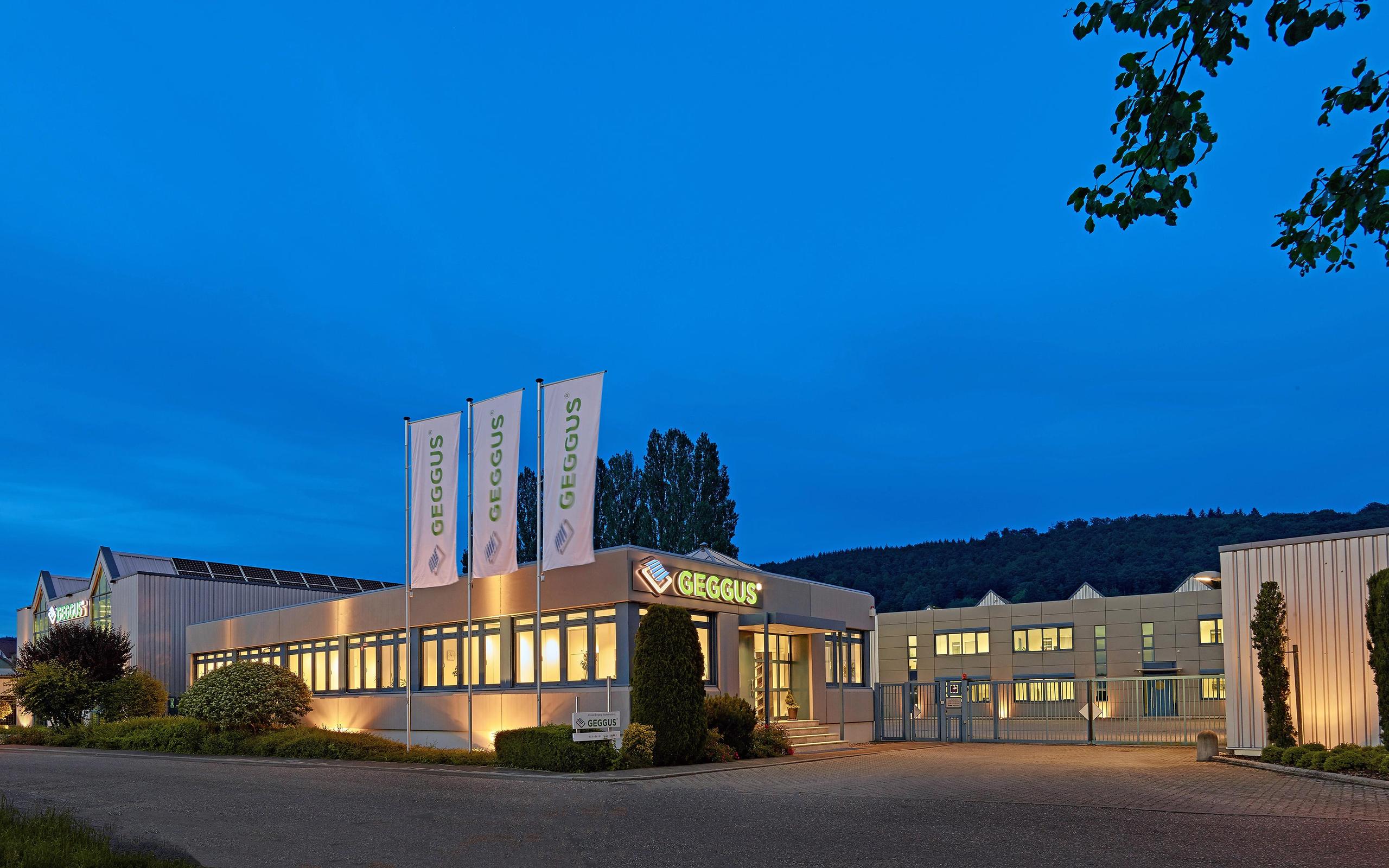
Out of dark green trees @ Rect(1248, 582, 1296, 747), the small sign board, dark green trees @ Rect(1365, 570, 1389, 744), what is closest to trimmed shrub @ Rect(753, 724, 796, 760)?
the small sign board

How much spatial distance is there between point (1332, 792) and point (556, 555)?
1446cm

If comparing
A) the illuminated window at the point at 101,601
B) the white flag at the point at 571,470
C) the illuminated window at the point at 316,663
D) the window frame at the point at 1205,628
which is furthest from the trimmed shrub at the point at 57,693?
the window frame at the point at 1205,628

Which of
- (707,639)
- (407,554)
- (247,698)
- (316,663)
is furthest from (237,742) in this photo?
(707,639)

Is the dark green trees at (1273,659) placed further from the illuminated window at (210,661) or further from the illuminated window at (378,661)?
the illuminated window at (210,661)

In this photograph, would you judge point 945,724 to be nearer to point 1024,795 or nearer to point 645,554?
point 645,554

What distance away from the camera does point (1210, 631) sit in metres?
54.9

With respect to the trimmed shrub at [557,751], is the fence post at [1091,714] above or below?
below

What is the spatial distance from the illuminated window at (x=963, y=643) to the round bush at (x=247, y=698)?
40553mm

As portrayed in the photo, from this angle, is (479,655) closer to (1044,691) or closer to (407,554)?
(407,554)

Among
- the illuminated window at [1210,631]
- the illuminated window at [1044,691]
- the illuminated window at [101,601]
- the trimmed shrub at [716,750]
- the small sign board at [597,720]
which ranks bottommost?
the illuminated window at [1044,691]

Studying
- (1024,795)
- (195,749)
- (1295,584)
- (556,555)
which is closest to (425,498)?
(556,555)

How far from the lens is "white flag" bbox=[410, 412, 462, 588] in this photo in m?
26.0

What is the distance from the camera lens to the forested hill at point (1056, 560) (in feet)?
284

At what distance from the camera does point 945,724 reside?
32344 millimetres
